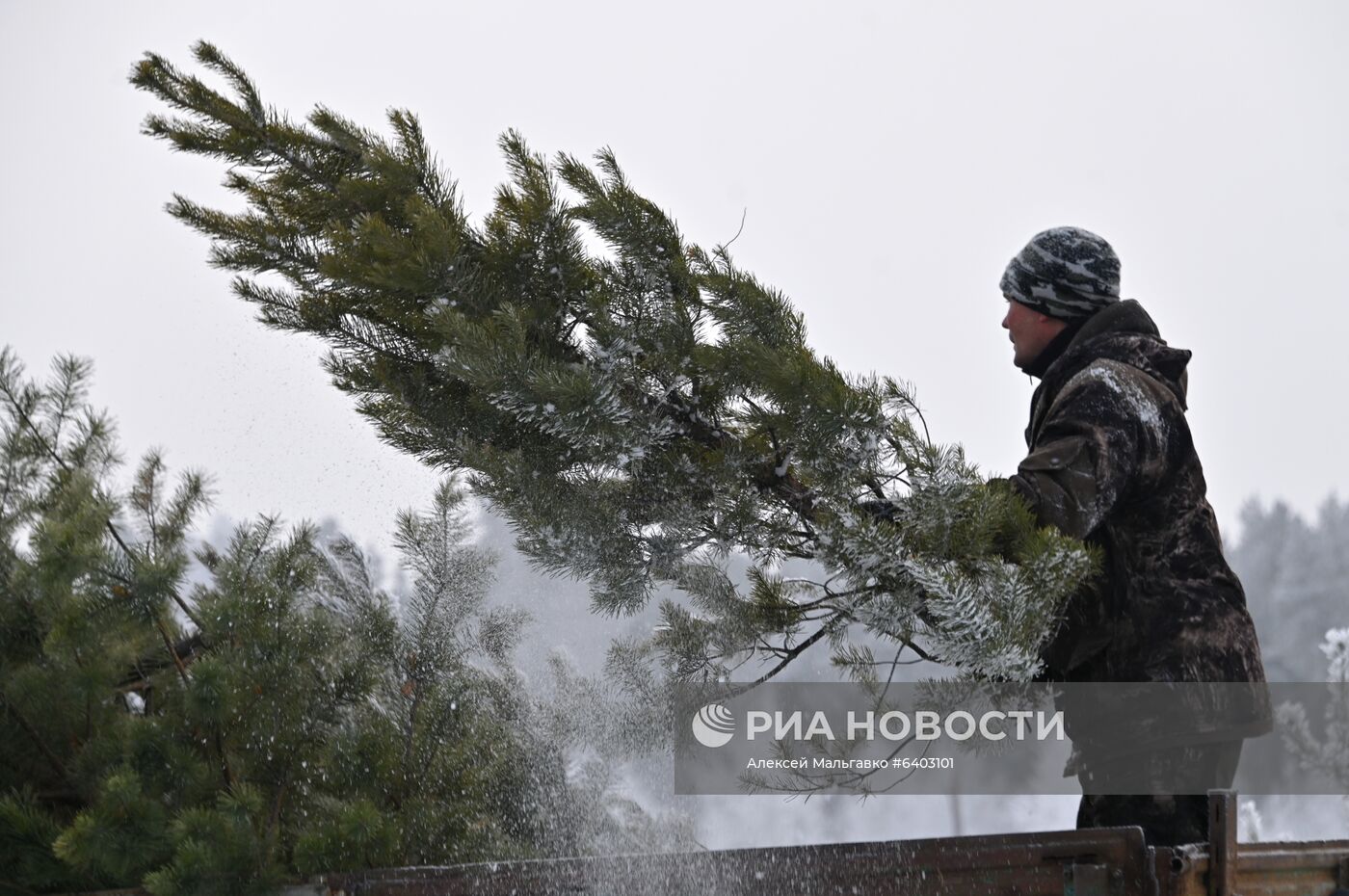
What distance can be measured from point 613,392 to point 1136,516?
1118 millimetres

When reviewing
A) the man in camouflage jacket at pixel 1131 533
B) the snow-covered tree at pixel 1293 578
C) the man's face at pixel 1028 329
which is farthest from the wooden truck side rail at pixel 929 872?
the snow-covered tree at pixel 1293 578

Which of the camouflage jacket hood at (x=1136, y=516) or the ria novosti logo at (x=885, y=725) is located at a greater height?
the camouflage jacket hood at (x=1136, y=516)

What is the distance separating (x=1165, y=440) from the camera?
2.33 m

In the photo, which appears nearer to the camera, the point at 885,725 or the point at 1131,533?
the point at 1131,533

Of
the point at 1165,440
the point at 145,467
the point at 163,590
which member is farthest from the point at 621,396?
the point at 145,467

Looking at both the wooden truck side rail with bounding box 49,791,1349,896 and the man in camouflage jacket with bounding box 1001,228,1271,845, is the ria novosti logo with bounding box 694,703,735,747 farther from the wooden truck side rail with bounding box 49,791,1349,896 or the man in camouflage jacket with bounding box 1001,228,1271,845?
the man in camouflage jacket with bounding box 1001,228,1271,845

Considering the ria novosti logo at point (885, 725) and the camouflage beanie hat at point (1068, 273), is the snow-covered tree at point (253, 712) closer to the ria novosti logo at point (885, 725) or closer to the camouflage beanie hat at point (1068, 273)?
the ria novosti logo at point (885, 725)

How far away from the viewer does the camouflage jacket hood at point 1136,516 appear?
2.21m

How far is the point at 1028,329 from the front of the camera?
261cm

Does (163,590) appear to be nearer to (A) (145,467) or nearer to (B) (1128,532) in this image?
(A) (145,467)

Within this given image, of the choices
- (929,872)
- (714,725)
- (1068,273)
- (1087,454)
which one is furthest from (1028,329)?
(714,725)

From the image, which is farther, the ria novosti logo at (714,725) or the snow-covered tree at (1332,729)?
the snow-covered tree at (1332,729)

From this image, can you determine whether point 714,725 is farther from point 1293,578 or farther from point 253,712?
point 1293,578

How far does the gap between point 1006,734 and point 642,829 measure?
1591mm
